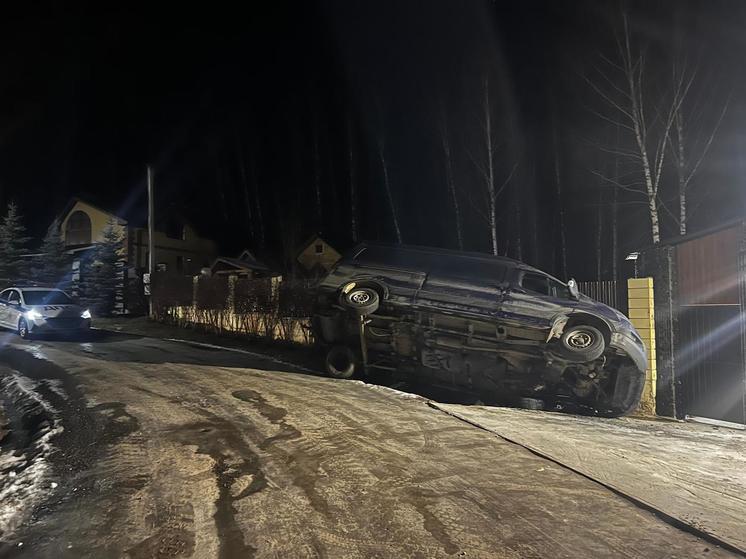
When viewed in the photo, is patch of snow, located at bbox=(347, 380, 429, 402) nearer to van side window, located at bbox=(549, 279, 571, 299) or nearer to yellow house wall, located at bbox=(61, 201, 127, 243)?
van side window, located at bbox=(549, 279, 571, 299)

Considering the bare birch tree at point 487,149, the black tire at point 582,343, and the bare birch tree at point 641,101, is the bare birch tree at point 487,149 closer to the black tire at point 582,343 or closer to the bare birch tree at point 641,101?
the bare birch tree at point 641,101

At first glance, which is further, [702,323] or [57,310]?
[57,310]

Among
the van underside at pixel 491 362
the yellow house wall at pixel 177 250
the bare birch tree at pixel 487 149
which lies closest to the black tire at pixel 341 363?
the van underside at pixel 491 362

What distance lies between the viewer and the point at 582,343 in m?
7.77

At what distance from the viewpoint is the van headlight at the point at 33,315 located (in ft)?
44.4

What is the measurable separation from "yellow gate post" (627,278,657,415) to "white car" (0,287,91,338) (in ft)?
47.6

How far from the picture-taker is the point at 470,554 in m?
3.12

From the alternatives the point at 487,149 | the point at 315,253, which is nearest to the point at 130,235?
the point at 315,253

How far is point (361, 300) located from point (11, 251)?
26200 mm

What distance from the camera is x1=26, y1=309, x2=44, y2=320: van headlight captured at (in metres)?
13.5

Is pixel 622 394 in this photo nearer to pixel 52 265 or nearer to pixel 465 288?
pixel 465 288

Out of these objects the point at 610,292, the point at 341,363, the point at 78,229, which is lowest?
the point at 341,363

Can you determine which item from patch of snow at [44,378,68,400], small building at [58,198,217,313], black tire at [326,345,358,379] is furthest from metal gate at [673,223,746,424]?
small building at [58,198,217,313]

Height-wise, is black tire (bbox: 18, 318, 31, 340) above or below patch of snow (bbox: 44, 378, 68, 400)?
above
